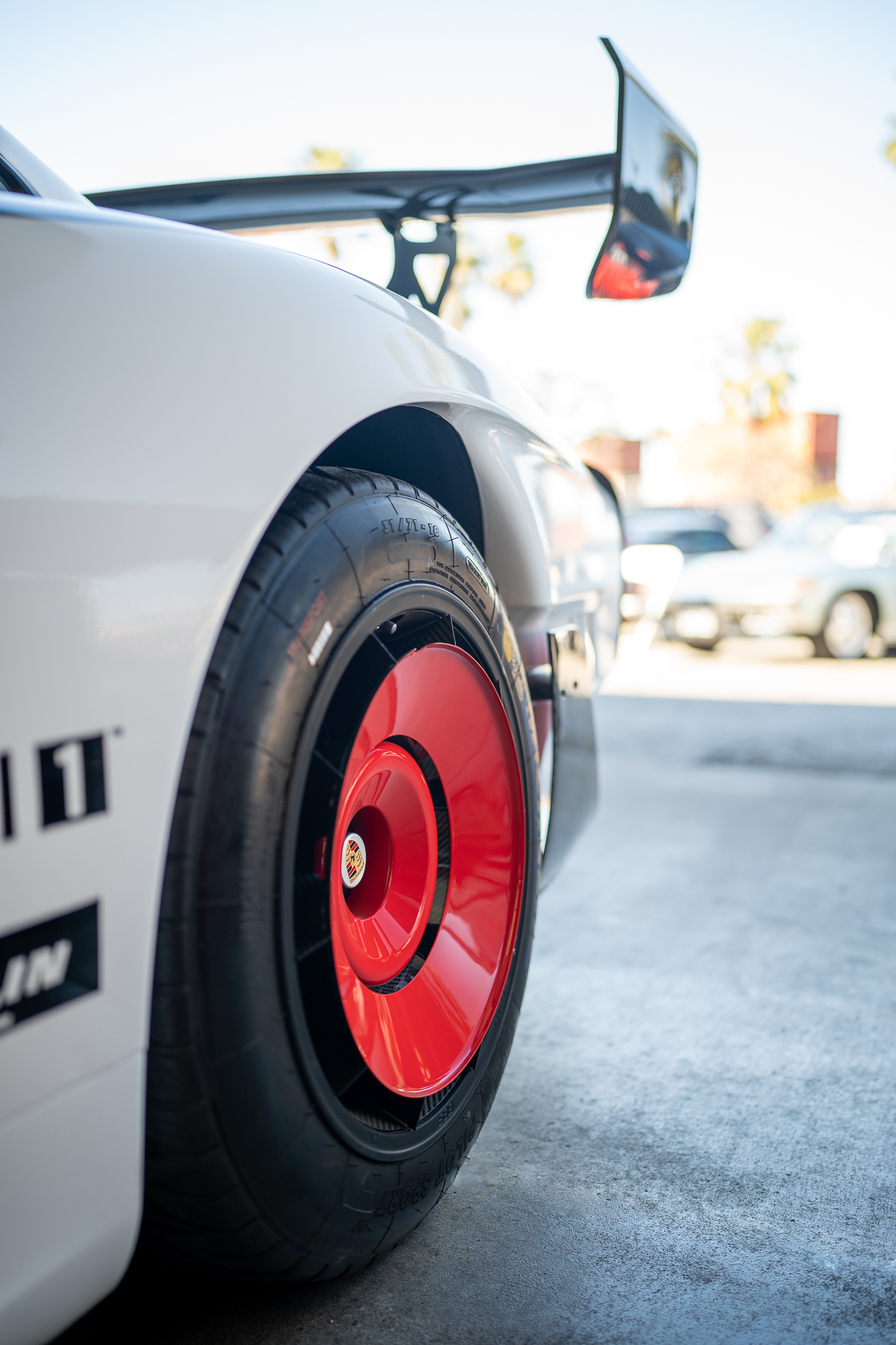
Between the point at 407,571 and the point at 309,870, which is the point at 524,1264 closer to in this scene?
the point at 309,870

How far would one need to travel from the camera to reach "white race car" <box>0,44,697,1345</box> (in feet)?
2.92

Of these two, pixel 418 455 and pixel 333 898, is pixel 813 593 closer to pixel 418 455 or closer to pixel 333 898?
pixel 418 455

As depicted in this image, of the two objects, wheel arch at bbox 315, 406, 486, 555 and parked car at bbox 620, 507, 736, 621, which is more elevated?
wheel arch at bbox 315, 406, 486, 555

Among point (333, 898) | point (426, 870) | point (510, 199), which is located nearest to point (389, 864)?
point (426, 870)

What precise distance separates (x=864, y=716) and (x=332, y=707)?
5768 millimetres

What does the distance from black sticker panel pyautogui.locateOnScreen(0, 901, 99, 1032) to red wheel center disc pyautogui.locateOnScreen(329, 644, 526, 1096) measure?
0.32 metres

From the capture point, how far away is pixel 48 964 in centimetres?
89

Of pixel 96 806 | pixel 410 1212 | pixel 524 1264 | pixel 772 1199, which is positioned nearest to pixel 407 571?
pixel 96 806

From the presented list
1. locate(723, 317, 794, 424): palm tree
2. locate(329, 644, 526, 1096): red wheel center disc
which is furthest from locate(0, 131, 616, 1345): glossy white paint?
locate(723, 317, 794, 424): palm tree

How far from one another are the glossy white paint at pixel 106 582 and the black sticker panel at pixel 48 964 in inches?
0.4

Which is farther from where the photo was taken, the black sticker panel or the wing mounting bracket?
the wing mounting bracket

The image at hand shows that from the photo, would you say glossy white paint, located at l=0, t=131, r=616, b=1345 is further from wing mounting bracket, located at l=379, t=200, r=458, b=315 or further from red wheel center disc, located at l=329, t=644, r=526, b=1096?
wing mounting bracket, located at l=379, t=200, r=458, b=315

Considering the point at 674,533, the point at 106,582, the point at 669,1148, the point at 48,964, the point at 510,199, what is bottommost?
the point at 669,1148

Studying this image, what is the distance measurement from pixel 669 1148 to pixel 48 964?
1.19 m
